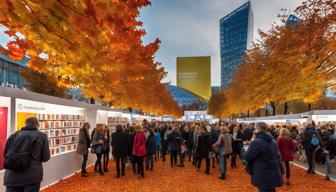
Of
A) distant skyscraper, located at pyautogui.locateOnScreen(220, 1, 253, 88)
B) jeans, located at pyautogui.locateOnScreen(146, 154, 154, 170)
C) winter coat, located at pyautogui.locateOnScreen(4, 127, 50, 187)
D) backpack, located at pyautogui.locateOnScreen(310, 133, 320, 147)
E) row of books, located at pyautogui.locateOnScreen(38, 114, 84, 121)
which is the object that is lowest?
jeans, located at pyautogui.locateOnScreen(146, 154, 154, 170)

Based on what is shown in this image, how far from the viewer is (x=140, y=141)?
1088 cm

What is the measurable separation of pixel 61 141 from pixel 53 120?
969 millimetres

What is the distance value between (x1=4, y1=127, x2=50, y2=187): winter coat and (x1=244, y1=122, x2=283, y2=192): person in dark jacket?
3750mm

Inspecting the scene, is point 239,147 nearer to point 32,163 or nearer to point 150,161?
point 150,161

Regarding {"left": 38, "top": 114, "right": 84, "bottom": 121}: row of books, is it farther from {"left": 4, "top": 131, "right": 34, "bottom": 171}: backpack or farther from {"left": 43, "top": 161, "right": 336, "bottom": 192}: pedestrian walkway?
{"left": 4, "top": 131, "right": 34, "bottom": 171}: backpack

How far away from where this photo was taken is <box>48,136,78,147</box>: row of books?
1026 cm

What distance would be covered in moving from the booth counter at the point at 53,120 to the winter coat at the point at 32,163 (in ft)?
9.72

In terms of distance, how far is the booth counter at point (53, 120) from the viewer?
24.1ft

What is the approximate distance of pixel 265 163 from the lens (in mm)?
5367

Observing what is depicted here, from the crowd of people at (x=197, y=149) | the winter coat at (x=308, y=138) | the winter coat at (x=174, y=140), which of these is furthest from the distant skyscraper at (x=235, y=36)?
the winter coat at (x=308, y=138)

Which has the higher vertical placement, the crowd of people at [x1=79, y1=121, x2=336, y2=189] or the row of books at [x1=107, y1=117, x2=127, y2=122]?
the row of books at [x1=107, y1=117, x2=127, y2=122]

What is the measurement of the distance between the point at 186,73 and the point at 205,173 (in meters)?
57.0

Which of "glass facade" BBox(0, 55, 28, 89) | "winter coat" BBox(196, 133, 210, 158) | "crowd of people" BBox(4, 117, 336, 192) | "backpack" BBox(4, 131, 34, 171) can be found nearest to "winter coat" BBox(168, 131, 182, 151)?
"crowd of people" BBox(4, 117, 336, 192)

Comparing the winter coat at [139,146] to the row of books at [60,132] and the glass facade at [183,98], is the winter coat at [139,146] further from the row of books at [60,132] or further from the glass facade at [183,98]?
the glass facade at [183,98]
